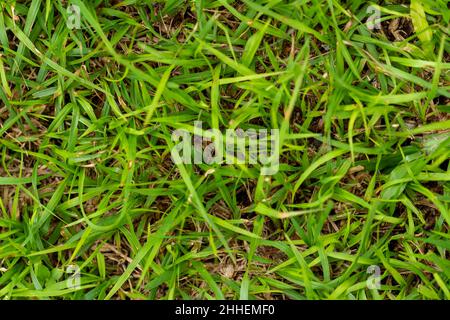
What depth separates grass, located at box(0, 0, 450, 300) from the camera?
1716 millimetres

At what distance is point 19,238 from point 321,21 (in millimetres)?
1184

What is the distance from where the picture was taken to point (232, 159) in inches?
67.3

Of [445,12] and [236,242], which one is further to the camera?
[236,242]

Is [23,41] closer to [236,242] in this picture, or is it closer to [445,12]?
[236,242]

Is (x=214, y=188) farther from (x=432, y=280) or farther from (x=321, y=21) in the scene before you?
(x=432, y=280)

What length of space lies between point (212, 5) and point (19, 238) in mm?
974

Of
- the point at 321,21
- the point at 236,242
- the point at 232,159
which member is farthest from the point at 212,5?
the point at 236,242

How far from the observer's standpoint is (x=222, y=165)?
5.81ft

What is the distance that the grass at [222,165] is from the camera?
1716mm

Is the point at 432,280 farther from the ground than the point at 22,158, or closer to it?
closer to it

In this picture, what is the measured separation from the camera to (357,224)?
5.74 ft
